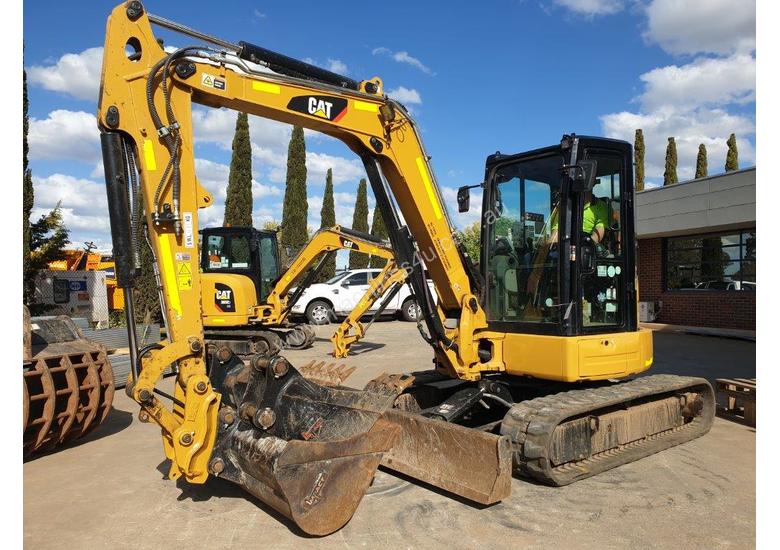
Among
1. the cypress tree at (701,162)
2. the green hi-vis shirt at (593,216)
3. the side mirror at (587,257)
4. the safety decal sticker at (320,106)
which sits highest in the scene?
the cypress tree at (701,162)

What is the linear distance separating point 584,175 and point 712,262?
42.2ft

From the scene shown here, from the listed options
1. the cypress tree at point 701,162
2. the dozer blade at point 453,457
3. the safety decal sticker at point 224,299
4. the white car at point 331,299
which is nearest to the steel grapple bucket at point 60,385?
the dozer blade at point 453,457

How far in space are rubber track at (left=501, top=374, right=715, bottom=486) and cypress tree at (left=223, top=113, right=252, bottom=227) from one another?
2380cm

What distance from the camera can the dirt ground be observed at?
3963 mm

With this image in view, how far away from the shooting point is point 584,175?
5.11m

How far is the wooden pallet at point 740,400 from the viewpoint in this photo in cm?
706

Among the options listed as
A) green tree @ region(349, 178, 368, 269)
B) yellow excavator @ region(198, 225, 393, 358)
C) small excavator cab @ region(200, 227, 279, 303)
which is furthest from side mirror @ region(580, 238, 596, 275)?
green tree @ region(349, 178, 368, 269)

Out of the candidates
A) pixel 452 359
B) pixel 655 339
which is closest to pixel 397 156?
pixel 452 359

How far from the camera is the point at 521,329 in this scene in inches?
218

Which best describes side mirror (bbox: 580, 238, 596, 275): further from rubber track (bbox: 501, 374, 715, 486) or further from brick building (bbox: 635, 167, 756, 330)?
brick building (bbox: 635, 167, 756, 330)

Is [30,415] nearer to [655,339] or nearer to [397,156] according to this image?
[397,156]

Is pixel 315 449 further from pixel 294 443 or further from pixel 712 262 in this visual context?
pixel 712 262

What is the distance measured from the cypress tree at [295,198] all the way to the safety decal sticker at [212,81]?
91.7ft

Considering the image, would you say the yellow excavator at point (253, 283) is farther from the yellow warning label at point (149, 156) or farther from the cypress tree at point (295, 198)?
the cypress tree at point (295, 198)
